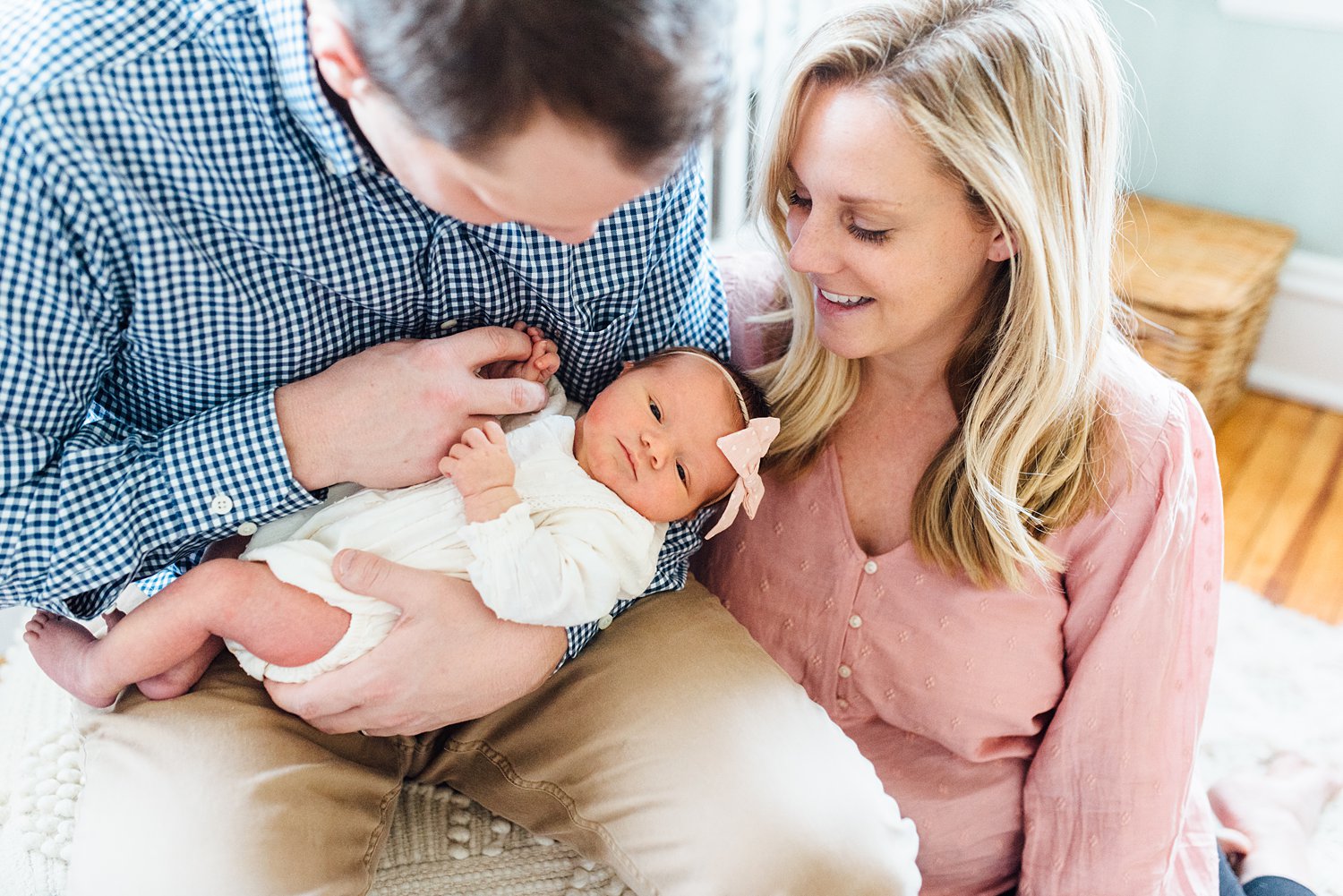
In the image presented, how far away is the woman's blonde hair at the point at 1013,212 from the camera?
1.17 m

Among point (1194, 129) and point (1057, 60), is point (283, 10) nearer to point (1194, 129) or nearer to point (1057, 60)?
point (1057, 60)

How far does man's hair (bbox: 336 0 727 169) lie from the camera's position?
804 mm

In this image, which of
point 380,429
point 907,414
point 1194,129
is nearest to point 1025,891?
point 907,414

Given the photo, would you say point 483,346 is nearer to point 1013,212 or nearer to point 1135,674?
point 1013,212

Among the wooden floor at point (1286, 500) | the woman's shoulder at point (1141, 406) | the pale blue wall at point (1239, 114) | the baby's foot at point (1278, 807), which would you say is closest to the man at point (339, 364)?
the woman's shoulder at point (1141, 406)

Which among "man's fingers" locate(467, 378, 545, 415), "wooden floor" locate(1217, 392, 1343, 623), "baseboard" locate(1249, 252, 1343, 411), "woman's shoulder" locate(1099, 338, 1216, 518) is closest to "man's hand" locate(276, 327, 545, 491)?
"man's fingers" locate(467, 378, 545, 415)

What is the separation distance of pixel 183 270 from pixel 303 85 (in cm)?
21

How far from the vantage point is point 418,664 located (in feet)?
3.97

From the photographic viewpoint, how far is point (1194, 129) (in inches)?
107

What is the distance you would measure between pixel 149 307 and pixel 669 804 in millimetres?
715

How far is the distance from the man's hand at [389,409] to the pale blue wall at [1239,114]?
195 cm

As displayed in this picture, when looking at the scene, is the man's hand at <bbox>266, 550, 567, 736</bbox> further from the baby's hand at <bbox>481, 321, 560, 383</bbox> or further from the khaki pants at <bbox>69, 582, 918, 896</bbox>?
the baby's hand at <bbox>481, 321, 560, 383</bbox>

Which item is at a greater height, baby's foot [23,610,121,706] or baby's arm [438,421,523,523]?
baby's arm [438,421,523,523]

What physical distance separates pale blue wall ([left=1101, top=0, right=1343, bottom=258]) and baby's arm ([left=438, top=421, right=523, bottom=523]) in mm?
1973
